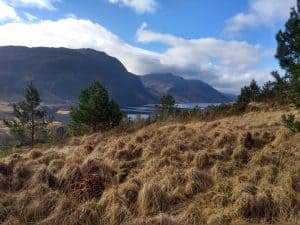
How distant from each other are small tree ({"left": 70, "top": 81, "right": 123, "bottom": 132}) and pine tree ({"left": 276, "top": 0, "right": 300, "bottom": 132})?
22259 millimetres

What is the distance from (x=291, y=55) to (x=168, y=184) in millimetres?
5374

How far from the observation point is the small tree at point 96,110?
31625 mm

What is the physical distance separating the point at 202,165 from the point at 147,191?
115 inches

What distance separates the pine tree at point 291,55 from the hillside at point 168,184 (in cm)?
152

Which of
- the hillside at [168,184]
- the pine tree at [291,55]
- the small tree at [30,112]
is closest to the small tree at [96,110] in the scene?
the small tree at [30,112]

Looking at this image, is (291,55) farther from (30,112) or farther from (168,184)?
(30,112)

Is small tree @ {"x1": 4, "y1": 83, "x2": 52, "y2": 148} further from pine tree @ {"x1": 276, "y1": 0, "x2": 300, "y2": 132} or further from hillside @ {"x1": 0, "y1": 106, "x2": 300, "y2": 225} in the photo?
pine tree @ {"x1": 276, "y1": 0, "x2": 300, "y2": 132}

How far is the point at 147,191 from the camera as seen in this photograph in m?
8.45

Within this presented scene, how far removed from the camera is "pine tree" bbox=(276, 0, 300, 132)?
1036cm

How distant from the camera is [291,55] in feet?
35.5

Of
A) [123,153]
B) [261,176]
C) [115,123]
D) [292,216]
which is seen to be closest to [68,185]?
[123,153]

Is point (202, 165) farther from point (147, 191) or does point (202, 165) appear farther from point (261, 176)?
point (147, 191)

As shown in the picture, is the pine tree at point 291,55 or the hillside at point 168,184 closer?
the hillside at point 168,184

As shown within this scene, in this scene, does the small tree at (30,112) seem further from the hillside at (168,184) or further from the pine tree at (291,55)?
the pine tree at (291,55)
